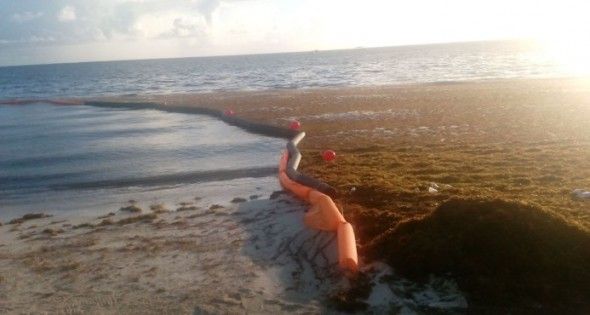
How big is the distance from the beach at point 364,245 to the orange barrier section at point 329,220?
0.67 ft

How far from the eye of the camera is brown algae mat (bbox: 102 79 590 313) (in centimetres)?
627

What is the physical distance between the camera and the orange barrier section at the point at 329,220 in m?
7.18

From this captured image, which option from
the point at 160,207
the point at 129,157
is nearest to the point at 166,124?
the point at 129,157

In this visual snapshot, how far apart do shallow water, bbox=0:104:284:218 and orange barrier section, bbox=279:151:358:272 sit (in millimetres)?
1524

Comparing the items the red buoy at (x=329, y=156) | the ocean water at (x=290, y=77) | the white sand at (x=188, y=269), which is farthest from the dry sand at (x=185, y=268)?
the ocean water at (x=290, y=77)

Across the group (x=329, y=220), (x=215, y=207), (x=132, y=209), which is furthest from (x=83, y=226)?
(x=329, y=220)

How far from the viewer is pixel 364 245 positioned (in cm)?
782

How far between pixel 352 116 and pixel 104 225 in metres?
15.5

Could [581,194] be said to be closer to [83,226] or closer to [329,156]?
[329,156]

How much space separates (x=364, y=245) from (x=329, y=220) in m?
0.94

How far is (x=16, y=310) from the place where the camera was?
6.74 metres

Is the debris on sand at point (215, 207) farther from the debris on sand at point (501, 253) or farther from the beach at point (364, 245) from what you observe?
the debris on sand at point (501, 253)

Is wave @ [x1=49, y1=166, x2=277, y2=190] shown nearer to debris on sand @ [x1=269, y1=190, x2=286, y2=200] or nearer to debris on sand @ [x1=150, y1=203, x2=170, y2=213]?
debris on sand @ [x1=269, y1=190, x2=286, y2=200]

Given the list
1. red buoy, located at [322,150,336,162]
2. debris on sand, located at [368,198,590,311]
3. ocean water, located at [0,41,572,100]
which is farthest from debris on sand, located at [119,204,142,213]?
ocean water, located at [0,41,572,100]
